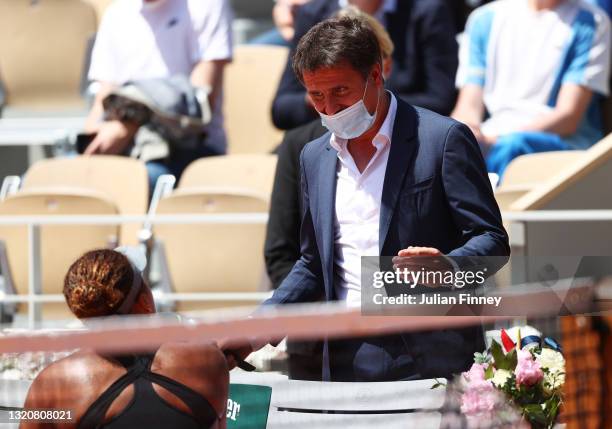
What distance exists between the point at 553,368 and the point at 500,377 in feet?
0.40

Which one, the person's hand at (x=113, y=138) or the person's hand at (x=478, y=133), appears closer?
the person's hand at (x=478, y=133)

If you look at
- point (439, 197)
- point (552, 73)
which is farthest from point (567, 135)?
point (439, 197)

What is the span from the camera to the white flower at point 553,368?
9.28ft

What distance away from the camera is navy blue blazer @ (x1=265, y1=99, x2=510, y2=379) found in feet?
10.0

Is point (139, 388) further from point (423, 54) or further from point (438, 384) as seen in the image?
point (423, 54)

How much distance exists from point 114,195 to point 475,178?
361 centimetres

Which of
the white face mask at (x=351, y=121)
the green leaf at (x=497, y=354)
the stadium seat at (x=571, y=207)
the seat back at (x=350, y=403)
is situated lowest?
the stadium seat at (x=571, y=207)

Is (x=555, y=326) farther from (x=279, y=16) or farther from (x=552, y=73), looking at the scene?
(x=279, y=16)

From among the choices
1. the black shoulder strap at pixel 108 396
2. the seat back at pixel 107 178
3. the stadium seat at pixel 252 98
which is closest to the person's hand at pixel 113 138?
the seat back at pixel 107 178

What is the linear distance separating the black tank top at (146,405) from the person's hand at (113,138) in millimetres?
3929

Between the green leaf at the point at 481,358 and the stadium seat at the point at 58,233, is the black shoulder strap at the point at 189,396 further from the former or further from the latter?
the stadium seat at the point at 58,233

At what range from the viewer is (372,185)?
10.4 ft

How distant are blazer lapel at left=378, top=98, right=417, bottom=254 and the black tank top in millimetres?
610

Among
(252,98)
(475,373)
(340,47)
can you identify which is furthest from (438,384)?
(252,98)
